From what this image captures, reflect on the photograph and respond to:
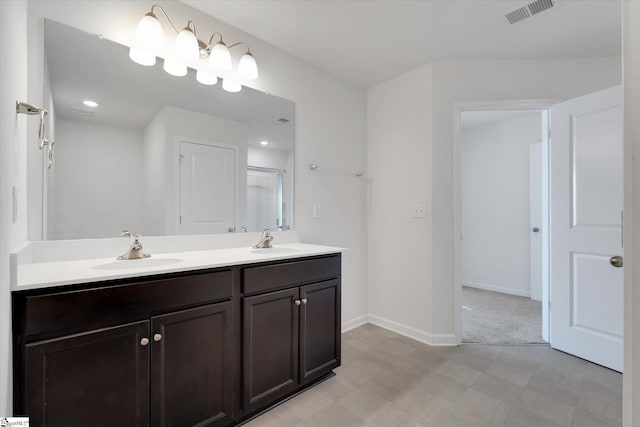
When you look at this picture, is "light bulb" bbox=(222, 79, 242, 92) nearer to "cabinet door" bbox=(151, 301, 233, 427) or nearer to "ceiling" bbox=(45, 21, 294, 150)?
"ceiling" bbox=(45, 21, 294, 150)

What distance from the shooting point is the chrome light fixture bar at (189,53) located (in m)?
1.56

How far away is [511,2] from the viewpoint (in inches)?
69.7

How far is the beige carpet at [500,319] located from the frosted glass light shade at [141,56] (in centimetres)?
315

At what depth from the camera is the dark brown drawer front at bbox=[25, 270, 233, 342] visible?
3.10ft

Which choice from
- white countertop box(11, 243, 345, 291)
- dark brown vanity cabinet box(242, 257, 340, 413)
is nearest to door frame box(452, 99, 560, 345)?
dark brown vanity cabinet box(242, 257, 340, 413)

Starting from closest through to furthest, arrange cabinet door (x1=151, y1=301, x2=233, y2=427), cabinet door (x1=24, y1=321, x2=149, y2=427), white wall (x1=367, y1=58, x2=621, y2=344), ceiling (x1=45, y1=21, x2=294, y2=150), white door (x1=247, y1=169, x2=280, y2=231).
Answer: cabinet door (x1=24, y1=321, x2=149, y2=427), cabinet door (x1=151, y1=301, x2=233, y2=427), ceiling (x1=45, y1=21, x2=294, y2=150), white door (x1=247, y1=169, x2=280, y2=231), white wall (x1=367, y1=58, x2=621, y2=344)

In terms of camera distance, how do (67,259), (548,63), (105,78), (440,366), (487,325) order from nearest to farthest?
(67,259) < (105,78) < (440,366) < (548,63) < (487,325)

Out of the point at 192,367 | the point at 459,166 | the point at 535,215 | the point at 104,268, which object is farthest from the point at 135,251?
the point at 535,215

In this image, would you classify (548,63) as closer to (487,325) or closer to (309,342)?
(487,325)

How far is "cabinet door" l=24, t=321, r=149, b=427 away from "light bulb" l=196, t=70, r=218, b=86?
4.93 feet

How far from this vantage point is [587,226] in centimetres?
215

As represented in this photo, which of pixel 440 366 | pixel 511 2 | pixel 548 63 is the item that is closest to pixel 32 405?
pixel 440 366

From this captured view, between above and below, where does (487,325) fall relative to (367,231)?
below

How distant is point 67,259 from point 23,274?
0.40m
